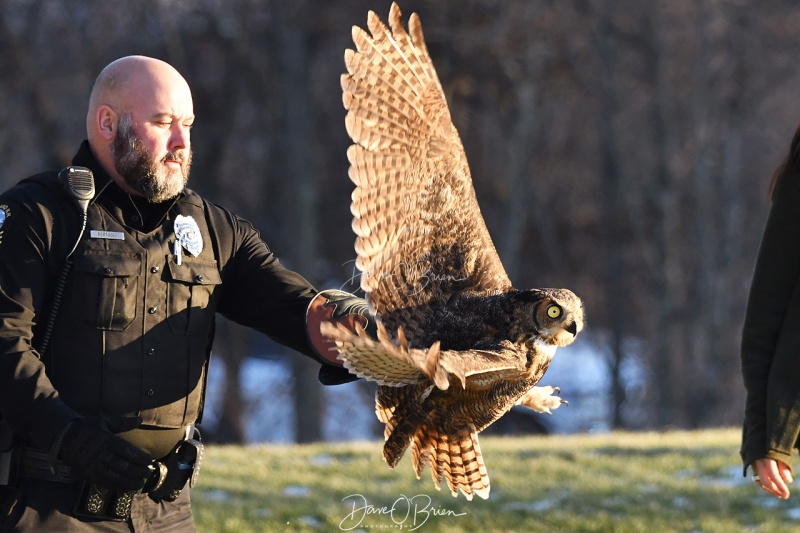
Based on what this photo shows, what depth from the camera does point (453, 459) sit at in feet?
13.1

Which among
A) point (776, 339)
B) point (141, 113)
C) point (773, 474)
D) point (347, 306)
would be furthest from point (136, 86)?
point (773, 474)

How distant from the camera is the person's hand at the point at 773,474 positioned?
3529mm

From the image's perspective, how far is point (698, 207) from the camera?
2295 cm

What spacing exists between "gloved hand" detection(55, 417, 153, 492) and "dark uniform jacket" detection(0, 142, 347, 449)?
2.0 inches

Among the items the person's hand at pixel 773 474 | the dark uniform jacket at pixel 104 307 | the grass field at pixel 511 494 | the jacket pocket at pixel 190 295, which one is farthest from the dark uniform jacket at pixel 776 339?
the grass field at pixel 511 494

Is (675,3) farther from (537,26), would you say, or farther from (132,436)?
(132,436)

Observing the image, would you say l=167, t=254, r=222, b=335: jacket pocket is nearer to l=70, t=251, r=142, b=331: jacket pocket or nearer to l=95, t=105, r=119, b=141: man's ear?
l=70, t=251, r=142, b=331: jacket pocket

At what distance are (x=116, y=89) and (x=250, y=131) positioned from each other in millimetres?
18192

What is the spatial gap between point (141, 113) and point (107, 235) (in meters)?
0.38

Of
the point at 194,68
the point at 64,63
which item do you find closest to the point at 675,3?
the point at 194,68

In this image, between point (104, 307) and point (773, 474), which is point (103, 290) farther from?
point (773, 474)

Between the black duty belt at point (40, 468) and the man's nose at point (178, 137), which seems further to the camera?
the man's nose at point (178, 137)

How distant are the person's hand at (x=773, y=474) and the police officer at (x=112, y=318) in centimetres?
134

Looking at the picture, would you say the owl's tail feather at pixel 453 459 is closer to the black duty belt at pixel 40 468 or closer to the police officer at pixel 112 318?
the police officer at pixel 112 318
